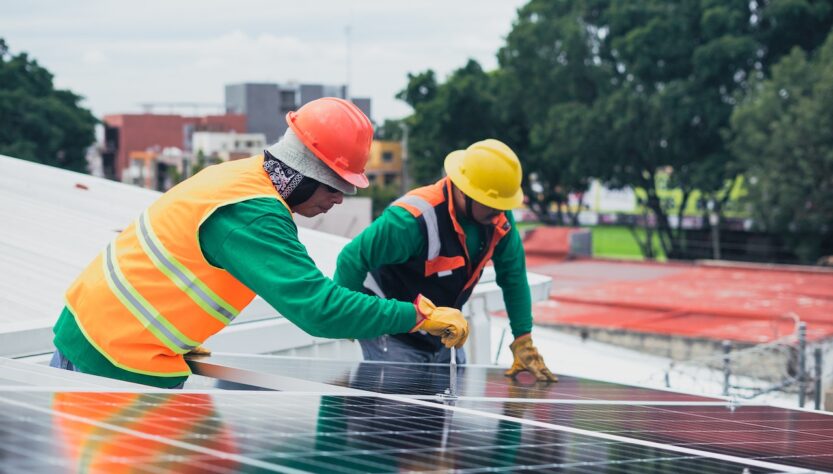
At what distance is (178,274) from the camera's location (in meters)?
3.74

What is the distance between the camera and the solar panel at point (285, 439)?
7.75 ft

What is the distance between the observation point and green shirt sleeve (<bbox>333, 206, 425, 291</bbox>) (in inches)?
234

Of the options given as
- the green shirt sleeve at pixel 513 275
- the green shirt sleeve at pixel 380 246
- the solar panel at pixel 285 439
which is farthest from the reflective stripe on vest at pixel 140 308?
the green shirt sleeve at pixel 513 275

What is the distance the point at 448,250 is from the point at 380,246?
0.49m

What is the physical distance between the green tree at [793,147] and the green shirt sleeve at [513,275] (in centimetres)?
2848

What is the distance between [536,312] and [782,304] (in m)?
5.58

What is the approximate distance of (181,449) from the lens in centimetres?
248

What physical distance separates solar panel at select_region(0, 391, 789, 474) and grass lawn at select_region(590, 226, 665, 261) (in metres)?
63.8

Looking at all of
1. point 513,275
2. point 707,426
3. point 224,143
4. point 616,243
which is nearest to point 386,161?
point 224,143

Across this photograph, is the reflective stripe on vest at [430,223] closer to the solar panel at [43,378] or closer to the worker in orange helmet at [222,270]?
the worker in orange helmet at [222,270]

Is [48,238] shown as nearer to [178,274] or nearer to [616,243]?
[178,274]

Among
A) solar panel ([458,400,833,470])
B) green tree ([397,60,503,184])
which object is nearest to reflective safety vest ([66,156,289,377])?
solar panel ([458,400,833,470])

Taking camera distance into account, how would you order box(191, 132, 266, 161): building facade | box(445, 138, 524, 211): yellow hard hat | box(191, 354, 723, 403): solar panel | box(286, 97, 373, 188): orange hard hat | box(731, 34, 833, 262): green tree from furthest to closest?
1. box(191, 132, 266, 161): building facade
2. box(731, 34, 833, 262): green tree
3. box(445, 138, 524, 211): yellow hard hat
4. box(191, 354, 723, 403): solar panel
5. box(286, 97, 373, 188): orange hard hat

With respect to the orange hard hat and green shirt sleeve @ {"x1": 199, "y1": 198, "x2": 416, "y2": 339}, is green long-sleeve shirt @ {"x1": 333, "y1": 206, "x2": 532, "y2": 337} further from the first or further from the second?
green shirt sleeve @ {"x1": 199, "y1": 198, "x2": 416, "y2": 339}
